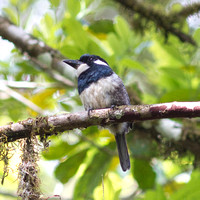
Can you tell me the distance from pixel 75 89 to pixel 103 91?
2.26 feet

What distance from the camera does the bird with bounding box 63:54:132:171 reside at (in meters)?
2.74

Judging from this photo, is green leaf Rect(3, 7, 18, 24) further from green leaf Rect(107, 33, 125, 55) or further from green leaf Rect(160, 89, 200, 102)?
green leaf Rect(160, 89, 200, 102)

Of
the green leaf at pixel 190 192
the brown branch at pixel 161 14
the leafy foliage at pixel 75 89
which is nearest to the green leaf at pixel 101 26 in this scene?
the leafy foliage at pixel 75 89

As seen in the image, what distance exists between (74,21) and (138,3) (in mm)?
1272

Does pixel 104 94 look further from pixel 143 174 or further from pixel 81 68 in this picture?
pixel 143 174

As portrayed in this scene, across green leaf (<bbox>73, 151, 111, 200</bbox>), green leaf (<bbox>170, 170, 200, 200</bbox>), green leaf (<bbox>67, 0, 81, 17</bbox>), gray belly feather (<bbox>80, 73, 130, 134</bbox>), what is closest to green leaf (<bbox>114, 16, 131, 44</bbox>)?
green leaf (<bbox>67, 0, 81, 17</bbox>)

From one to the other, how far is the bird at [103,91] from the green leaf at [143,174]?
17 cm

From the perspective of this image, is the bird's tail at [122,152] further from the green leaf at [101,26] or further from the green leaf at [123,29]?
the green leaf at [101,26]

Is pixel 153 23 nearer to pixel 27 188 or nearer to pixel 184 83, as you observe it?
pixel 184 83

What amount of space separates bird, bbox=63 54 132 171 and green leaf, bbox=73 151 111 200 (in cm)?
16

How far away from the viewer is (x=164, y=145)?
10.4 feet

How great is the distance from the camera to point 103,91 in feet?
8.98

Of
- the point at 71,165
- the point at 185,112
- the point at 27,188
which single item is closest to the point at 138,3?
the point at 71,165

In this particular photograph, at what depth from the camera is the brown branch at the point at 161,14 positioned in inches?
147
